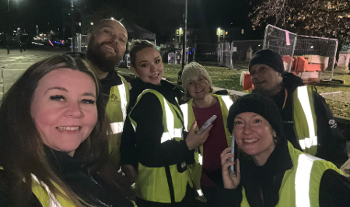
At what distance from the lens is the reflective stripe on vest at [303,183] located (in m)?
1.58

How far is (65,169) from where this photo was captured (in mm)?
1341

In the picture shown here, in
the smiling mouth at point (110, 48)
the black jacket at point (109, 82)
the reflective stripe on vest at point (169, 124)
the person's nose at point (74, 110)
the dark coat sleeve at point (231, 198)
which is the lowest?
the dark coat sleeve at point (231, 198)

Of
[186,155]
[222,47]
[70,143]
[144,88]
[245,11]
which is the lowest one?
[186,155]

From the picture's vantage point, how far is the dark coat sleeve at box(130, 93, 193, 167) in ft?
6.56

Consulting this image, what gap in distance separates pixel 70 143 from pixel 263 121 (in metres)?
1.46

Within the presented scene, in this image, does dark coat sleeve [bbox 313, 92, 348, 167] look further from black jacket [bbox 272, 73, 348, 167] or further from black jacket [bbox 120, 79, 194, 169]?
black jacket [bbox 120, 79, 194, 169]

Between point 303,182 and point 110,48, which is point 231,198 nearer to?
point 303,182

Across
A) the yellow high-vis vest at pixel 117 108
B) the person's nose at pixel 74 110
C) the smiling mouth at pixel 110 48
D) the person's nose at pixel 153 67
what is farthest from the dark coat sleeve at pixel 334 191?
the smiling mouth at pixel 110 48

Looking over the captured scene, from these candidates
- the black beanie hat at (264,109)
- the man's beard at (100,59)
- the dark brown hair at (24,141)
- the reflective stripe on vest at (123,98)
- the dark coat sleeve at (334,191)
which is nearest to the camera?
the dark brown hair at (24,141)

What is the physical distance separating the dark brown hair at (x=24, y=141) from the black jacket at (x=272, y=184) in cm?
125

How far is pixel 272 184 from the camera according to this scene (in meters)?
1.77

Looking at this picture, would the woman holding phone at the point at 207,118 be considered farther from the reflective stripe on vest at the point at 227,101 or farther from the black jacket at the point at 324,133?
the black jacket at the point at 324,133

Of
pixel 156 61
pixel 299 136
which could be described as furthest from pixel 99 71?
pixel 299 136

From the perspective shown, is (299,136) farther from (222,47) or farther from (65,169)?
(222,47)
